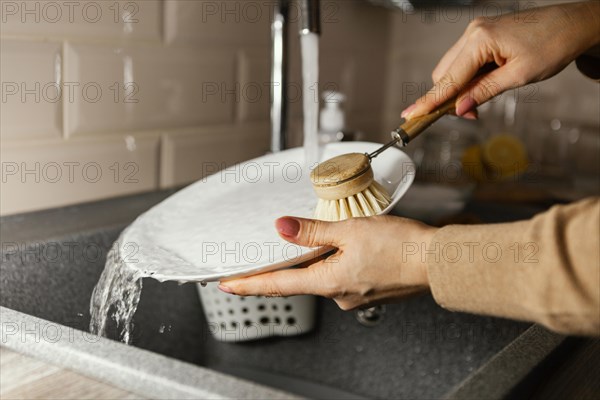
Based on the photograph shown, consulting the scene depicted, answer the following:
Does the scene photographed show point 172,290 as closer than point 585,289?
No

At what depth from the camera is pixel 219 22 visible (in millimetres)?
1043

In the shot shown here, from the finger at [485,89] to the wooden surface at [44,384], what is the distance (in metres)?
0.44

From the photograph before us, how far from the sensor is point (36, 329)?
542 millimetres

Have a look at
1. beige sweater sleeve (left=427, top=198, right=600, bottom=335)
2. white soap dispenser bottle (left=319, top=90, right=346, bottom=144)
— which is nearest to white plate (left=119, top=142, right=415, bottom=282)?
beige sweater sleeve (left=427, top=198, right=600, bottom=335)

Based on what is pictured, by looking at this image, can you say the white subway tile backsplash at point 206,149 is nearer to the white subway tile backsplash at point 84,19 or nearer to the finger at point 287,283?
the white subway tile backsplash at point 84,19

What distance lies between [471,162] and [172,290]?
0.70 m

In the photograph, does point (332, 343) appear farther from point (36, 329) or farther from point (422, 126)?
point (36, 329)

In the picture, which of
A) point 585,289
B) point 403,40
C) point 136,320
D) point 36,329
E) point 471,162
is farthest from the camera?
point 403,40

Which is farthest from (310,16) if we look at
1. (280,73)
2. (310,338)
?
(310,338)

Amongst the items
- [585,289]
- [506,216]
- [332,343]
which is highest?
[585,289]

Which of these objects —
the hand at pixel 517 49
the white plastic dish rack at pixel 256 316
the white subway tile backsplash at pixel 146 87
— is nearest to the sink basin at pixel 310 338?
the white plastic dish rack at pixel 256 316

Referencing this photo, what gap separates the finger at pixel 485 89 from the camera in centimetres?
75

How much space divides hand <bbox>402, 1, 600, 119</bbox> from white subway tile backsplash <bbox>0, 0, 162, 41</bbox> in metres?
0.39

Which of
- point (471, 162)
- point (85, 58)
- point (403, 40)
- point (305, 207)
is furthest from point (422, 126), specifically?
point (403, 40)
